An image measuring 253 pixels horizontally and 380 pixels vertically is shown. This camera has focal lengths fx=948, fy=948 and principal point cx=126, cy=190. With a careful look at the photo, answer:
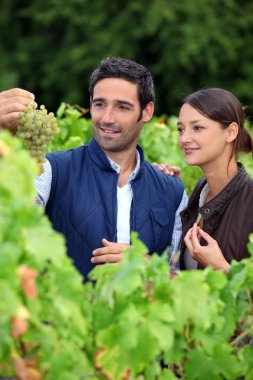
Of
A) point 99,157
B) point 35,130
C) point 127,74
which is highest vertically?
point 127,74

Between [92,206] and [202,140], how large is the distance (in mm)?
585

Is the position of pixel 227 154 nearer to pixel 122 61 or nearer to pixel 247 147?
pixel 247 147

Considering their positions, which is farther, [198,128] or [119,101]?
[119,101]

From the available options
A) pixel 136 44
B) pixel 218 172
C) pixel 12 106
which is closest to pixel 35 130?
pixel 12 106

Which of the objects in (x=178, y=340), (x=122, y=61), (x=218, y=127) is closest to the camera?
(x=178, y=340)

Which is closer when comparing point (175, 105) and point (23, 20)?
point (175, 105)

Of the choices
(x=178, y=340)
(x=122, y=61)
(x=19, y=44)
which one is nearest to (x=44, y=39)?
(x=19, y=44)

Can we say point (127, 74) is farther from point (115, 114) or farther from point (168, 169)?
point (168, 169)

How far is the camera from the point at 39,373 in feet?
7.93

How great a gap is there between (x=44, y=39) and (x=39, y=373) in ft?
76.1

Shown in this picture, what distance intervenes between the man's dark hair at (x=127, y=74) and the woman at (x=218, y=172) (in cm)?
26

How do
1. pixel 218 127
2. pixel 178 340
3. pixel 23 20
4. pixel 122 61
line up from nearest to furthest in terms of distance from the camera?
pixel 178 340
pixel 218 127
pixel 122 61
pixel 23 20

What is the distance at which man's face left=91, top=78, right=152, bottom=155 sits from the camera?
423 cm

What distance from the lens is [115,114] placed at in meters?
4.25
